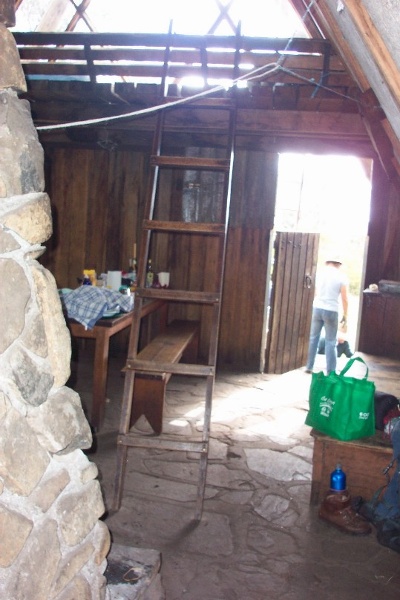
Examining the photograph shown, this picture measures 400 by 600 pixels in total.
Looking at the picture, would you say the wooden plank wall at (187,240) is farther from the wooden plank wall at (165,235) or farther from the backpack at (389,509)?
the backpack at (389,509)

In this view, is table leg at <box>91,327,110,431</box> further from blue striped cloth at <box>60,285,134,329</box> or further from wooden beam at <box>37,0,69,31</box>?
wooden beam at <box>37,0,69,31</box>

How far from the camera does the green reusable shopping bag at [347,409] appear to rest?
12.7 feet

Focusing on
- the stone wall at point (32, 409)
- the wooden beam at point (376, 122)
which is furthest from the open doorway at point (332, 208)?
the stone wall at point (32, 409)

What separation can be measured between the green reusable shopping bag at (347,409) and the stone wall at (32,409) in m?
2.12

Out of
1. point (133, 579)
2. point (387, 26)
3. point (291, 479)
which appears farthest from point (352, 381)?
point (387, 26)

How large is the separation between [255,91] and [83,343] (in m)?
4.17

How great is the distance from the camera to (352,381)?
392cm

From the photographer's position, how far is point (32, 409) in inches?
79.8

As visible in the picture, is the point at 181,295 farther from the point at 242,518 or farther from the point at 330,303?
the point at 330,303

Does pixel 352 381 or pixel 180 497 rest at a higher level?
pixel 352 381

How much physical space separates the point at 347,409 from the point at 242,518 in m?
1.01

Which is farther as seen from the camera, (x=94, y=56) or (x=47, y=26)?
(x=47, y=26)

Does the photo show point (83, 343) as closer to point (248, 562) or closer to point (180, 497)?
point (180, 497)

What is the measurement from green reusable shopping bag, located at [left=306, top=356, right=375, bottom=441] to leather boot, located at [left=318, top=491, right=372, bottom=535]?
38 cm
